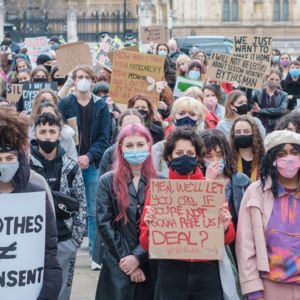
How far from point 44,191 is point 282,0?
171 ft

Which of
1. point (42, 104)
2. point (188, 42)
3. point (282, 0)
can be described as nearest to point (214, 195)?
point (42, 104)

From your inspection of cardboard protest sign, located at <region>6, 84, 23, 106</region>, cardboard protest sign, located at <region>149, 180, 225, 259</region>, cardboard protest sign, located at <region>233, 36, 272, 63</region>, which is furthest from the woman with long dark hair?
cardboard protest sign, located at <region>233, 36, 272, 63</region>

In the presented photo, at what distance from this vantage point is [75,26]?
1994 inches

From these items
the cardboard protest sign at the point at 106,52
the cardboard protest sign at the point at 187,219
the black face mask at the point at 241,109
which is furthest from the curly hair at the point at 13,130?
the cardboard protest sign at the point at 106,52

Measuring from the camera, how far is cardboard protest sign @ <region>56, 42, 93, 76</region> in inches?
584

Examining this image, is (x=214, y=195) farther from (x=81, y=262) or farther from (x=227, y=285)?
(x=81, y=262)

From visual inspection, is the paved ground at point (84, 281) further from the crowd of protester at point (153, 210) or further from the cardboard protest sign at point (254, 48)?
the cardboard protest sign at point (254, 48)

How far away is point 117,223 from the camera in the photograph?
23.4ft

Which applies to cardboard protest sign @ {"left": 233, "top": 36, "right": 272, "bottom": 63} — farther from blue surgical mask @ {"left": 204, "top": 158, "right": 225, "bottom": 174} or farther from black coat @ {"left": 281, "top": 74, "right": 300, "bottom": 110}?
blue surgical mask @ {"left": 204, "top": 158, "right": 225, "bottom": 174}

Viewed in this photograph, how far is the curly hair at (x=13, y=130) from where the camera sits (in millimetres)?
5805

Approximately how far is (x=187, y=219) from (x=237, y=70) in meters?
8.20

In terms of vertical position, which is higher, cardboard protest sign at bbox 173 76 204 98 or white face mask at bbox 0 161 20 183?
white face mask at bbox 0 161 20 183

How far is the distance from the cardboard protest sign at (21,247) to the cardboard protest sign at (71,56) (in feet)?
29.5

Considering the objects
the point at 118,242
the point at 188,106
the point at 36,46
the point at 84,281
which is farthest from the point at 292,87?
the point at 118,242
